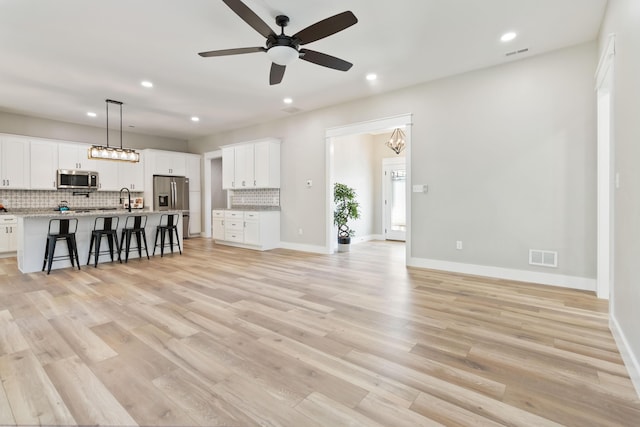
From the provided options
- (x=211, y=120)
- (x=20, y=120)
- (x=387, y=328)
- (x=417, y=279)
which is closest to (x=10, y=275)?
(x=20, y=120)

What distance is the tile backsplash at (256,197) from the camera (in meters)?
7.30

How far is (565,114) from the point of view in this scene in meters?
3.81

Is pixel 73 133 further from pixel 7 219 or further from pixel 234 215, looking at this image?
pixel 234 215

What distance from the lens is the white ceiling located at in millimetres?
3008

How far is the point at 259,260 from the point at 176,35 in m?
3.65

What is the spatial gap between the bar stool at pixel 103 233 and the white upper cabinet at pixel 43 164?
2.43 metres

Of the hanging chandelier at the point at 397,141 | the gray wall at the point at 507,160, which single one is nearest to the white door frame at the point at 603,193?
the gray wall at the point at 507,160

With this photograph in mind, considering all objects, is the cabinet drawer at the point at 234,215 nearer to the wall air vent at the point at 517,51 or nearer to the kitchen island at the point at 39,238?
the kitchen island at the point at 39,238

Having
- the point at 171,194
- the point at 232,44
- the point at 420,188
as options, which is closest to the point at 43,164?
the point at 171,194

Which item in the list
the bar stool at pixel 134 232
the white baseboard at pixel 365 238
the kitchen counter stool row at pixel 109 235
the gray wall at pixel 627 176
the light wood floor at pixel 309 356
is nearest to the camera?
the light wood floor at pixel 309 356

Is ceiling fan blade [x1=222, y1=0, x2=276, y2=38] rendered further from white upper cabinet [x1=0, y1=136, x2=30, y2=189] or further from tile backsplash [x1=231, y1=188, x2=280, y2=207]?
white upper cabinet [x1=0, y1=136, x2=30, y2=189]

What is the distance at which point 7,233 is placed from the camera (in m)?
5.97

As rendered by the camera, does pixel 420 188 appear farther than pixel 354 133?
No

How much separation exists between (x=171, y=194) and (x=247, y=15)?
6.98 meters
